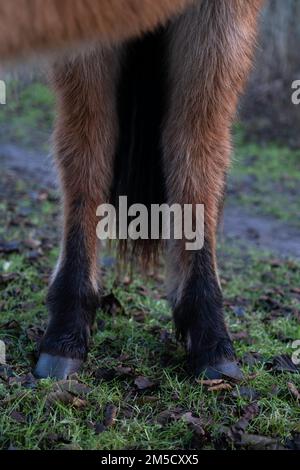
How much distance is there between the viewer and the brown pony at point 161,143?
3168mm

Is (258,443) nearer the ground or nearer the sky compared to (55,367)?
nearer the ground

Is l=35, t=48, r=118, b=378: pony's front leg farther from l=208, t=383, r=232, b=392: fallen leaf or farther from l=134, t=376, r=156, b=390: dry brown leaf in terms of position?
l=208, t=383, r=232, b=392: fallen leaf

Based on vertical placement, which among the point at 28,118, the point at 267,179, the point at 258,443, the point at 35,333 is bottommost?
the point at 258,443

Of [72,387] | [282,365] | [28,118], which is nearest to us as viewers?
[72,387]

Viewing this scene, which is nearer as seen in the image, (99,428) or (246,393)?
(99,428)

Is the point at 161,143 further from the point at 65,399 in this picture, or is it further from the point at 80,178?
the point at 65,399

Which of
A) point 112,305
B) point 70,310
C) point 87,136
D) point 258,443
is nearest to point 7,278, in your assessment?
point 112,305

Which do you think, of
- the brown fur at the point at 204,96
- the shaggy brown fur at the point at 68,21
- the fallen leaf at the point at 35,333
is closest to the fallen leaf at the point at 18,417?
the fallen leaf at the point at 35,333

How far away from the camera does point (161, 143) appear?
3.42 metres

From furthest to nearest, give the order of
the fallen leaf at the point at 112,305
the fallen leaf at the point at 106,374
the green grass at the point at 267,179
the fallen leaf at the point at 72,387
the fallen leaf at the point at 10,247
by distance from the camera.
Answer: the green grass at the point at 267,179, the fallen leaf at the point at 10,247, the fallen leaf at the point at 112,305, the fallen leaf at the point at 106,374, the fallen leaf at the point at 72,387

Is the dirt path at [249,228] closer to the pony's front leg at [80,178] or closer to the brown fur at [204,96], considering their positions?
the pony's front leg at [80,178]

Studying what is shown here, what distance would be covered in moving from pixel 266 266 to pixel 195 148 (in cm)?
215

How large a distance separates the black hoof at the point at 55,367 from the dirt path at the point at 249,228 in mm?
2325

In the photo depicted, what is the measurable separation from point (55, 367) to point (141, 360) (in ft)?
1.24
